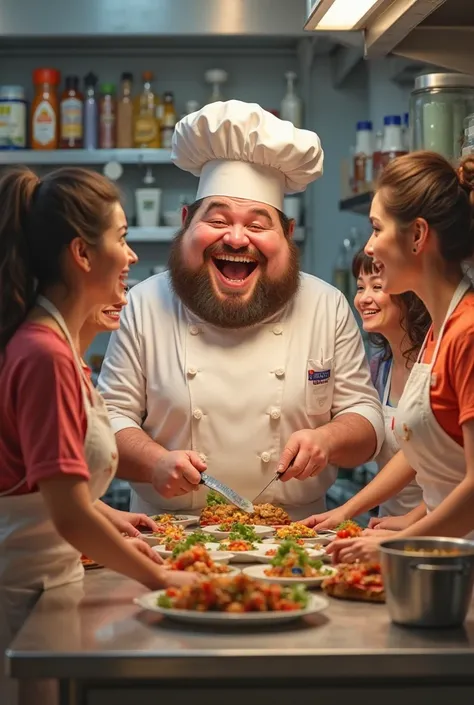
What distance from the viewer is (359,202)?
3.92m

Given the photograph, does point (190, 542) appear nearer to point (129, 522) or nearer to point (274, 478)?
point (129, 522)

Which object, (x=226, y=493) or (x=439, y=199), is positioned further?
(x=226, y=493)

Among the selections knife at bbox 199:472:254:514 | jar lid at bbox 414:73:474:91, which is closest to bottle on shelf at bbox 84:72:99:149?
jar lid at bbox 414:73:474:91

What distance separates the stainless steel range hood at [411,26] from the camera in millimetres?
2166

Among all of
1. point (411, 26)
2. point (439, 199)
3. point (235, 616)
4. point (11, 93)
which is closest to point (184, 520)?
point (439, 199)

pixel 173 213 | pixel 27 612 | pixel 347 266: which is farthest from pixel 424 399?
pixel 173 213

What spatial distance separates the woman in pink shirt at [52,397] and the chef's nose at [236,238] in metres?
0.90

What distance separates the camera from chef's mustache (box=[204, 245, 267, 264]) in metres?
2.87

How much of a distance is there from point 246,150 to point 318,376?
2.01 ft

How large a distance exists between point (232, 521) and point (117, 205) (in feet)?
2.66

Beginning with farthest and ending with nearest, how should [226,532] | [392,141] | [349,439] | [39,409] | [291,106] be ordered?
[291,106], [392,141], [349,439], [226,532], [39,409]

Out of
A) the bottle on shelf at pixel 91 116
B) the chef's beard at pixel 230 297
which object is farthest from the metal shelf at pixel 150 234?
the chef's beard at pixel 230 297

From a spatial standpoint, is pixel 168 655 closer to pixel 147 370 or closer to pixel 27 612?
pixel 27 612

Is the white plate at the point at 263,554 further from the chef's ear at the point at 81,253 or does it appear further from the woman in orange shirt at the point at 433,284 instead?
the chef's ear at the point at 81,253
